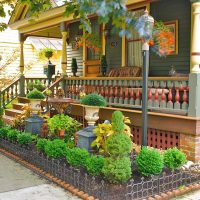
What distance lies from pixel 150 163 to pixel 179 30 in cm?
554

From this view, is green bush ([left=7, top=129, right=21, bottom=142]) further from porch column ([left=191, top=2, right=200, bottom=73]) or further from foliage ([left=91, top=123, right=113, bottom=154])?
porch column ([left=191, top=2, right=200, bottom=73])

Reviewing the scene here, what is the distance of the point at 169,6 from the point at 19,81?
803 centimetres

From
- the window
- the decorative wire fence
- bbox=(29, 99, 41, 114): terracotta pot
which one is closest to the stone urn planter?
the decorative wire fence

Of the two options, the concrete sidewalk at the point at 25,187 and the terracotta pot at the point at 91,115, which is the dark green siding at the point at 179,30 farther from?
the concrete sidewalk at the point at 25,187

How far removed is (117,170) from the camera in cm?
527

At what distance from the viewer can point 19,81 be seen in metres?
15.6

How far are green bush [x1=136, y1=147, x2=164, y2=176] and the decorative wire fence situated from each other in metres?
0.12

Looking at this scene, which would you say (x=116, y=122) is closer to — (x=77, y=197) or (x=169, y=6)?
(x=77, y=197)

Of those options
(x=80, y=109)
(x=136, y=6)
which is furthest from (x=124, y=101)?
(x=136, y=6)

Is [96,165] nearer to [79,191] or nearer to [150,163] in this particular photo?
[79,191]

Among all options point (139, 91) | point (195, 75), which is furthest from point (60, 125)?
point (195, 75)

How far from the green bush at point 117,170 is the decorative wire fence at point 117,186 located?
4.8 inches

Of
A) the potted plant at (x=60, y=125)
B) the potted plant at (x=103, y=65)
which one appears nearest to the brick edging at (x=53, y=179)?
the potted plant at (x=60, y=125)

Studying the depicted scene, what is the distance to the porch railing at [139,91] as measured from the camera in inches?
303
